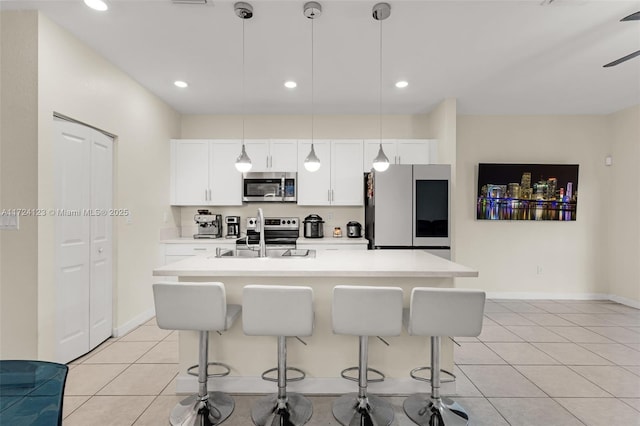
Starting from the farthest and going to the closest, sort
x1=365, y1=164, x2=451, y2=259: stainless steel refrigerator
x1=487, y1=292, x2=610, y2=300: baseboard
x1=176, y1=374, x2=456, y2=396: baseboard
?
x1=487, y1=292, x2=610, y2=300: baseboard
x1=365, y1=164, x2=451, y2=259: stainless steel refrigerator
x1=176, y1=374, x2=456, y2=396: baseboard

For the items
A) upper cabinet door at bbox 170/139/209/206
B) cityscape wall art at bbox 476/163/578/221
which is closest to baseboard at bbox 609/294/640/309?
cityscape wall art at bbox 476/163/578/221

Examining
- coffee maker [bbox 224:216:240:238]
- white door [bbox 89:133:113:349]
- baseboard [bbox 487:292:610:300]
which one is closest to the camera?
white door [bbox 89:133:113:349]

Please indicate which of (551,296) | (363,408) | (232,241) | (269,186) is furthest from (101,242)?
(551,296)

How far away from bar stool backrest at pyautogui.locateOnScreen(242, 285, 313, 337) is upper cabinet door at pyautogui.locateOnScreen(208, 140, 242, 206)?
9.60ft

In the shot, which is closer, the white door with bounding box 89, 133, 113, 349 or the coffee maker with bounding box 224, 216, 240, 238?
the white door with bounding box 89, 133, 113, 349

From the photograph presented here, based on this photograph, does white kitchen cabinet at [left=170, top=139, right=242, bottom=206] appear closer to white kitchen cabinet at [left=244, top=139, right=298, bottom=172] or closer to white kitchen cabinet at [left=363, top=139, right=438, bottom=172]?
white kitchen cabinet at [left=244, top=139, right=298, bottom=172]

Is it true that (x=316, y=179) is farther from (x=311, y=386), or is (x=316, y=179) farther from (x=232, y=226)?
(x=311, y=386)

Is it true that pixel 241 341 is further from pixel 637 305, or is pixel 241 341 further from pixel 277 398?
pixel 637 305

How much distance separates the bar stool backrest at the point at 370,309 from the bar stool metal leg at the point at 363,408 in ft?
0.50

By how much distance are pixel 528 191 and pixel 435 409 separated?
3900mm

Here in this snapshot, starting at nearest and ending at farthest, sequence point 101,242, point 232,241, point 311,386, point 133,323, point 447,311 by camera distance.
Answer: point 447,311
point 311,386
point 101,242
point 133,323
point 232,241

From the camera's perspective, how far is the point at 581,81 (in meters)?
3.67

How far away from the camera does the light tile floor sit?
2.11 metres

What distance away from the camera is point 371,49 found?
2.94 metres
